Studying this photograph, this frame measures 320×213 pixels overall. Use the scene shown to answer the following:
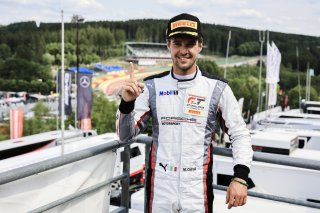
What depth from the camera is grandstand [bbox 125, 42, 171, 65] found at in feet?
422

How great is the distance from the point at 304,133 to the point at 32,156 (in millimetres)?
10196

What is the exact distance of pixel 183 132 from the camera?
2420 millimetres

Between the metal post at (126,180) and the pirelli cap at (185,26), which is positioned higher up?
the pirelli cap at (185,26)

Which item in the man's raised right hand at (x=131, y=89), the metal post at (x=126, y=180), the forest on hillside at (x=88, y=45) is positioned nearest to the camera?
the man's raised right hand at (x=131, y=89)

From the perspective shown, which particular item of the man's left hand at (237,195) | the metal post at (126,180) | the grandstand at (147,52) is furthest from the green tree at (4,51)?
the man's left hand at (237,195)

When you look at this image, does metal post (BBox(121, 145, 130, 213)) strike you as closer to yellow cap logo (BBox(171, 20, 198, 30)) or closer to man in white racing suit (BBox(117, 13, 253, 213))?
man in white racing suit (BBox(117, 13, 253, 213))

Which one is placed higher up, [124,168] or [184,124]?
[184,124]

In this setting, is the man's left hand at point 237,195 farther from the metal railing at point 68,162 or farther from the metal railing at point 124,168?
the metal railing at point 68,162

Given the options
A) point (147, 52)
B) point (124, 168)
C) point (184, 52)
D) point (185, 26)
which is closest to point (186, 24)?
point (185, 26)

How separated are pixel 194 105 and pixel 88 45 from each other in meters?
117

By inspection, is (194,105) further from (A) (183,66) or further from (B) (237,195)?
(B) (237,195)

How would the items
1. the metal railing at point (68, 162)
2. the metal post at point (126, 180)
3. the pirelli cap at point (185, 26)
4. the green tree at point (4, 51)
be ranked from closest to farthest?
the metal railing at point (68, 162)
the pirelli cap at point (185, 26)
the metal post at point (126, 180)
the green tree at point (4, 51)

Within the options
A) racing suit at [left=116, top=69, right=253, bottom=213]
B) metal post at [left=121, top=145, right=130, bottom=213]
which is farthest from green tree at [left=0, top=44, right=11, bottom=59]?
racing suit at [left=116, top=69, right=253, bottom=213]

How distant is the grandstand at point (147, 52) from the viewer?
129 meters
